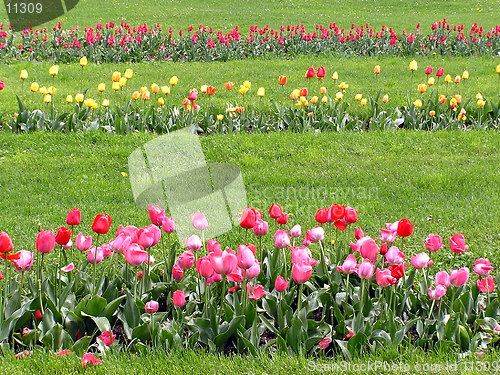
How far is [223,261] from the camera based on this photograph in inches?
89.5

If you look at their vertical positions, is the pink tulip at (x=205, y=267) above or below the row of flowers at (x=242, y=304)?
above

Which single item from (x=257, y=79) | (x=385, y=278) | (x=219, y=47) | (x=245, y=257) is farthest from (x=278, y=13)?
(x=245, y=257)

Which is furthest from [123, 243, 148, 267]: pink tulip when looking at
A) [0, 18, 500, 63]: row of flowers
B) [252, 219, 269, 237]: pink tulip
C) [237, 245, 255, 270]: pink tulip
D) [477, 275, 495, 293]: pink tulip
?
[0, 18, 500, 63]: row of flowers

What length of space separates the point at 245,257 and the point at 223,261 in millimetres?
101

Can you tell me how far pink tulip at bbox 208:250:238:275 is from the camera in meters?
2.27

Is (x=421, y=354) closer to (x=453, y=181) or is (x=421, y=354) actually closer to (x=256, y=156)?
(x=453, y=181)

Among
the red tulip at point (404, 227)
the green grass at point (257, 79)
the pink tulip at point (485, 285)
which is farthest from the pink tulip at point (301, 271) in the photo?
the green grass at point (257, 79)

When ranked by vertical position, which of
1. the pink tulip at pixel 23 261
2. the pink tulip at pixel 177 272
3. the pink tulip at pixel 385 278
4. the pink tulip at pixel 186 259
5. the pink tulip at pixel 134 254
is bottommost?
the pink tulip at pixel 177 272

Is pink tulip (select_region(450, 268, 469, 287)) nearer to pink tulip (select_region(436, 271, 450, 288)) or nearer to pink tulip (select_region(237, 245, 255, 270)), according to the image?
pink tulip (select_region(436, 271, 450, 288))

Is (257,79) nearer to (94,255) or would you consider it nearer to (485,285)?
(94,255)

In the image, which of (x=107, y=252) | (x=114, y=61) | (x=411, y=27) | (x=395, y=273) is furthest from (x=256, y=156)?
(x=411, y=27)

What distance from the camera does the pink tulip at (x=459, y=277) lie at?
2578 millimetres

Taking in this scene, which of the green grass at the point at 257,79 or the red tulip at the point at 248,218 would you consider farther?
the green grass at the point at 257,79

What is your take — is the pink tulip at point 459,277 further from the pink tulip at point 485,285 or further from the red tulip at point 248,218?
the red tulip at point 248,218
